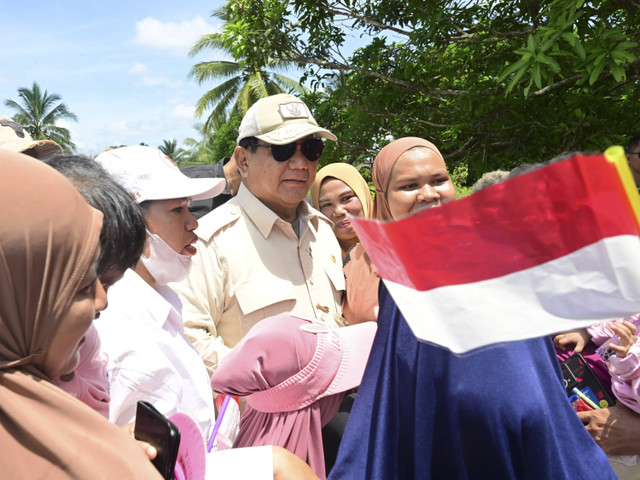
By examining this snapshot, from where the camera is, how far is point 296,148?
9.45 ft

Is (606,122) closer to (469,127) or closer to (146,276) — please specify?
(469,127)

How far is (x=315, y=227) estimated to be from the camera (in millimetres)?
3146

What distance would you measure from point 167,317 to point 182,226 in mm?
455

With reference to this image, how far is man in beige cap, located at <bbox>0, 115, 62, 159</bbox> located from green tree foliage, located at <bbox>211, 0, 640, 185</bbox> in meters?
2.30

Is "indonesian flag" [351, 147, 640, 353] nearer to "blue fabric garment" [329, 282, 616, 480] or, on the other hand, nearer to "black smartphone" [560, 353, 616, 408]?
"blue fabric garment" [329, 282, 616, 480]

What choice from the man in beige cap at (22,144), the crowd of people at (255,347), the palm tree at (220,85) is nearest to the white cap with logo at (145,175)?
the crowd of people at (255,347)

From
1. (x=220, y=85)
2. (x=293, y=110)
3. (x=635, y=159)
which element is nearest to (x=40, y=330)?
(x=293, y=110)

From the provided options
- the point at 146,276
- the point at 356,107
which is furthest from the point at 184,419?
the point at 356,107

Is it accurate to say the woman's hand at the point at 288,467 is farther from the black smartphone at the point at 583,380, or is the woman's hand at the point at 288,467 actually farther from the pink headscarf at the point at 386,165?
the black smartphone at the point at 583,380

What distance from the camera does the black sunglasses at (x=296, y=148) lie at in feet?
9.32

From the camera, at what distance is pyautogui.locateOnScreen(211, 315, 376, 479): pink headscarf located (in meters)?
1.74

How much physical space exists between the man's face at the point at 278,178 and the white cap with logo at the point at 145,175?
61 centimetres

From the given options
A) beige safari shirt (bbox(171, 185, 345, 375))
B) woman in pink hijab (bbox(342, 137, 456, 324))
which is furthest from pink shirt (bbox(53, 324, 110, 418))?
woman in pink hijab (bbox(342, 137, 456, 324))

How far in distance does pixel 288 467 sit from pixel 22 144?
5.91 ft
